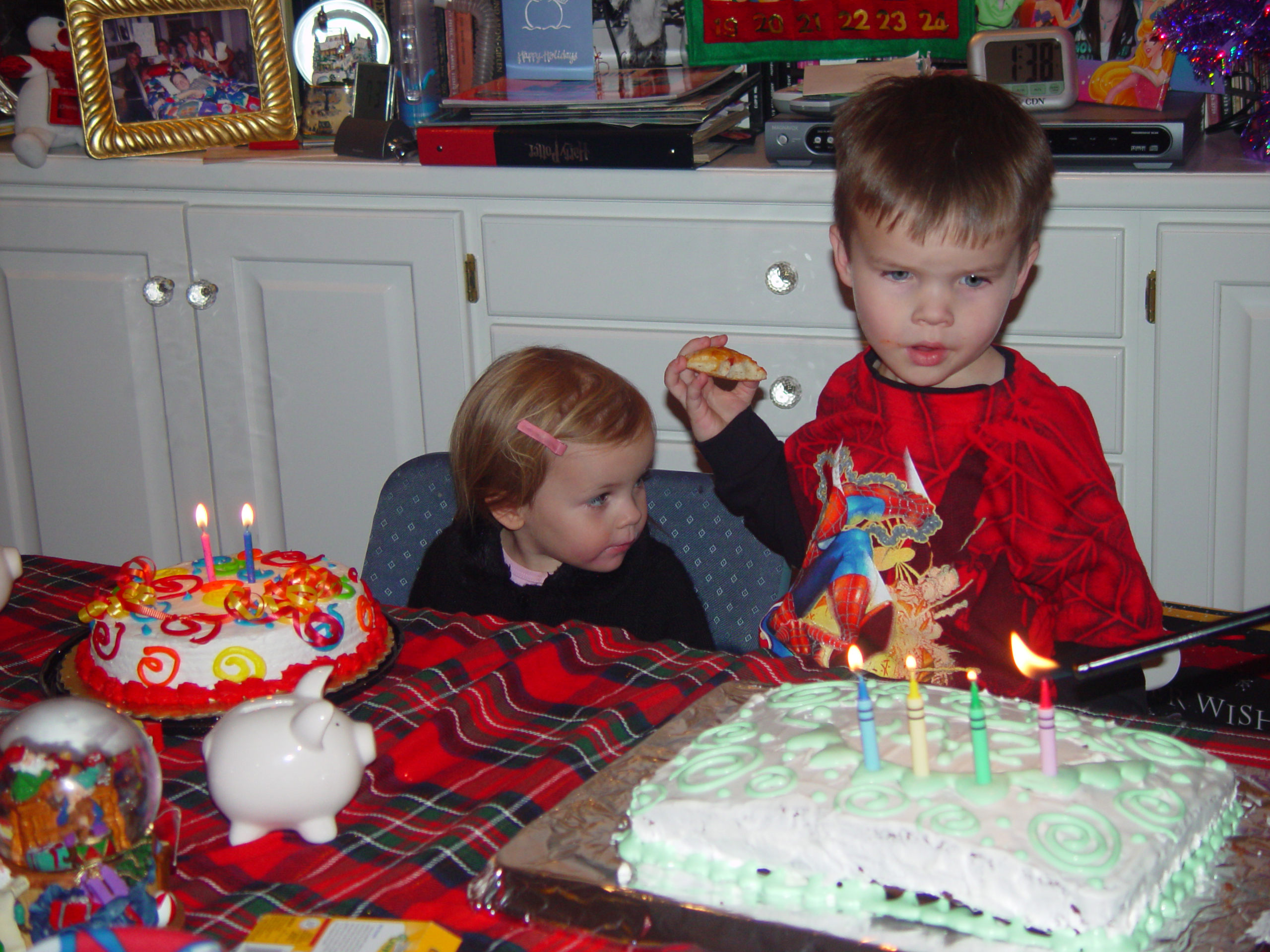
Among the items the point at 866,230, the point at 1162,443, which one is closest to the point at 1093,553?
the point at 866,230

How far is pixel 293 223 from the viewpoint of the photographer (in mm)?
2189

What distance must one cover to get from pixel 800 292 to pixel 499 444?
683mm

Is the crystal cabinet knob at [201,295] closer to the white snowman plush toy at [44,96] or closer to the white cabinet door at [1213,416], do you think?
the white snowman plush toy at [44,96]

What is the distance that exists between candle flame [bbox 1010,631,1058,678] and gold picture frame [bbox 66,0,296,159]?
1.91 m

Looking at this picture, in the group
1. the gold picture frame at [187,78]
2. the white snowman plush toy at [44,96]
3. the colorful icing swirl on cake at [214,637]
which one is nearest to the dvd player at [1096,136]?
the gold picture frame at [187,78]

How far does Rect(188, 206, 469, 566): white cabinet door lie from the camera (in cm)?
215

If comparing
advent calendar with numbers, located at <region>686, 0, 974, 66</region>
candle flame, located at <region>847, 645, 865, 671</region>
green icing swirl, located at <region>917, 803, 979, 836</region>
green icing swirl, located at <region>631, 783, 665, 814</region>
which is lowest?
green icing swirl, located at <region>631, 783, 665, 814</region>

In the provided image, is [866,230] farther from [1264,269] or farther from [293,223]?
[293,223]

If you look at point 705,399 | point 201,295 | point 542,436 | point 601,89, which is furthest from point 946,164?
point 201,295

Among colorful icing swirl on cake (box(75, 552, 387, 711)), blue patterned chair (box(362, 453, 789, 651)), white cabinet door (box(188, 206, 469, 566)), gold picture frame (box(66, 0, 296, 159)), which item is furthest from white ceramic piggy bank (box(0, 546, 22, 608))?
gold picture frame (box(66, 0, 296, 159))

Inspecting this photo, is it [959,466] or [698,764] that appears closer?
[698,764]

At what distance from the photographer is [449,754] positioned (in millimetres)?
951

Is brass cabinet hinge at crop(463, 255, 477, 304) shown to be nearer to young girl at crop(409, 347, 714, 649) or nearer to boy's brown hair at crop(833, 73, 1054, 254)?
young girl at crop(409, 347, 714, 649)

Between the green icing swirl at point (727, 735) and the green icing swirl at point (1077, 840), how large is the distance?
0.63ft
